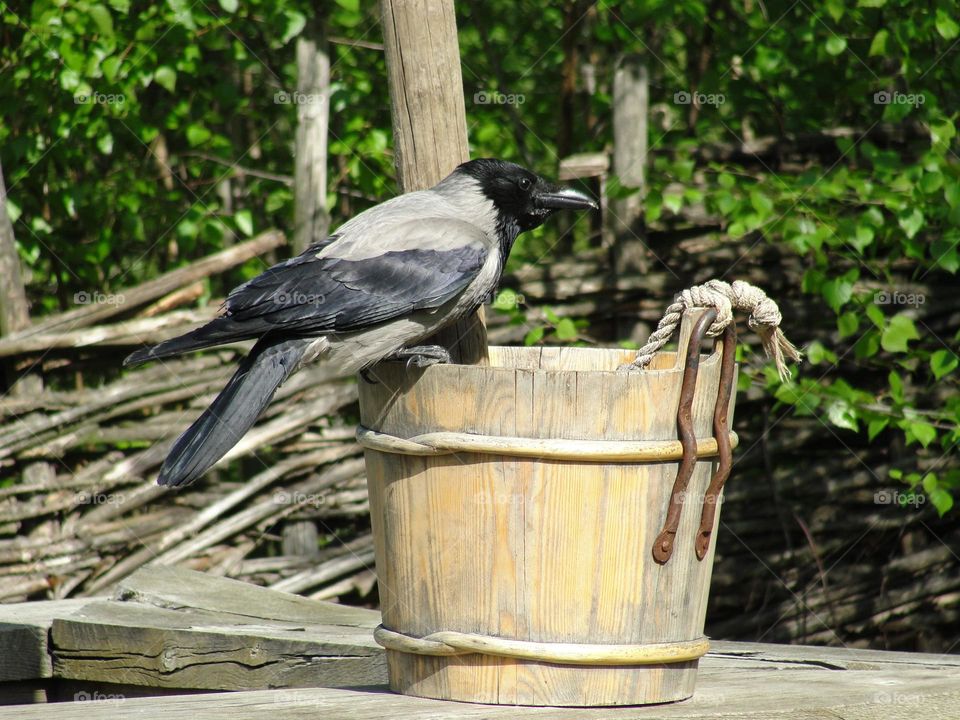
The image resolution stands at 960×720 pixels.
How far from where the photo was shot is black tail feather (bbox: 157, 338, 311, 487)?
81.7 inches

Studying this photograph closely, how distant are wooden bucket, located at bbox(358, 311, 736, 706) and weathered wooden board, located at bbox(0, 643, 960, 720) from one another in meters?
0.07

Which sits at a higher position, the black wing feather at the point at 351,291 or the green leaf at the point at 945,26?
the green leaf at the point at 945,26

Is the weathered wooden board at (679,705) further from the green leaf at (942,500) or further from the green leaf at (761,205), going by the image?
the green leaf at (761,205)

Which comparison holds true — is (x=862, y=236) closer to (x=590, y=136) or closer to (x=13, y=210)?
(x=590, y=136)

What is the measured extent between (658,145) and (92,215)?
3032 millimetres

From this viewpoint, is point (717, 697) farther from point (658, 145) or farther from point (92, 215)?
point (92, 215)

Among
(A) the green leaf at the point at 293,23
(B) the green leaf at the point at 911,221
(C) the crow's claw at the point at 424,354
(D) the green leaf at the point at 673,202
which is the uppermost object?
(A) the green leaf at the point at 293,23

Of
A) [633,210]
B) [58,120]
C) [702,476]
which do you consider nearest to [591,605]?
[702,476]

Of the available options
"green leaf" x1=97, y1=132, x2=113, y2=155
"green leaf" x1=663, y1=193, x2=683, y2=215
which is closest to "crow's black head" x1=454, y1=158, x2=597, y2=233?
"green leaf" x1=663, y1=193, x2=683, y2=215

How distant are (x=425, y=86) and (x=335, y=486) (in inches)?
109

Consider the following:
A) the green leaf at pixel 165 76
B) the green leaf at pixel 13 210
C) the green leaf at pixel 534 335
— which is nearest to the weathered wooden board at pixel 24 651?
the green leaf at pixel 534 335

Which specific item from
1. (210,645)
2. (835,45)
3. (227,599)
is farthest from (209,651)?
(835,45)

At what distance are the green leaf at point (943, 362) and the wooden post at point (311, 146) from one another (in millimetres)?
2674

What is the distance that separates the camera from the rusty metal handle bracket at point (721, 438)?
195 centimetres
